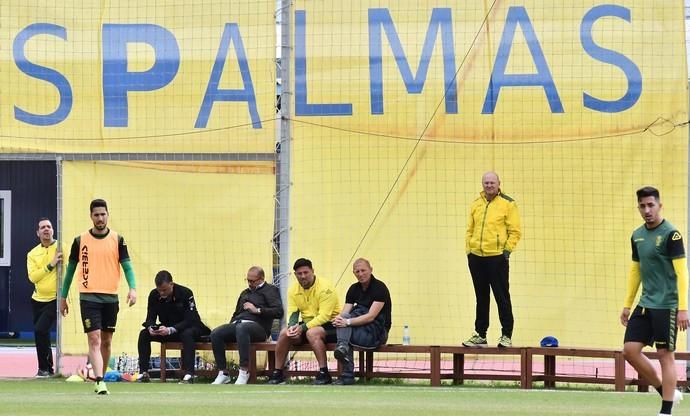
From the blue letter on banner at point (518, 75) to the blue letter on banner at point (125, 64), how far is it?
130 inches

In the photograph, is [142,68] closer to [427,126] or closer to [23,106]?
[23,106]

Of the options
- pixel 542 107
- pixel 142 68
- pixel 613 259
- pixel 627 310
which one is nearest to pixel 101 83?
pixel 142 68

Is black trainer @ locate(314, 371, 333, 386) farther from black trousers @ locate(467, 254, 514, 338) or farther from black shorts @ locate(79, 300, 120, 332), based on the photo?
black shorts @ locate(79, 300, 120, 332)

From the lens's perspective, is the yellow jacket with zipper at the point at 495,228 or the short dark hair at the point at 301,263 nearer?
the yellow jacket with zipper at the point at 495,228

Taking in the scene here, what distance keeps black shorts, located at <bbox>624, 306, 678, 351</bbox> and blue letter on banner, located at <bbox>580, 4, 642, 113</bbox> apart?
4817 mm

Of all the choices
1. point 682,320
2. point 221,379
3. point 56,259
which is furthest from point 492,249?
point 56,259

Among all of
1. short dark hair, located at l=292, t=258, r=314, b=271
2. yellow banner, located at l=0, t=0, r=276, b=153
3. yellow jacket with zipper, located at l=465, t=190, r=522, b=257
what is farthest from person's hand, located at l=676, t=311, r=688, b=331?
yellow banner, located at l=0, t=0, r=276, b=153

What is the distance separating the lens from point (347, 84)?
14297 mm

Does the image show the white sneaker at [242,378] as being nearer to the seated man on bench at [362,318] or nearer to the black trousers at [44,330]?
the seated man on bench at [362,318]

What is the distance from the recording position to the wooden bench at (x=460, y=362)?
42.4 feet

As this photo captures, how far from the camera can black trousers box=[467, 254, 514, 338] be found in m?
13.1

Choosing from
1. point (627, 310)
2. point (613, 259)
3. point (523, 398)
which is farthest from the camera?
point (613, 259)

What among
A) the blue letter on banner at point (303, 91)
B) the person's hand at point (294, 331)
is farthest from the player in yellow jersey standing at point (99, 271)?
the blue letter on banner at point (303, 91)

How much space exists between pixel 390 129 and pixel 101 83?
3073mm
